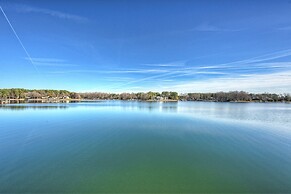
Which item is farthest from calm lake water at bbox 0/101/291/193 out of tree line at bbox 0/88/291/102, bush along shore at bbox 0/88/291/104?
tree line at bbox 0/88/291/102

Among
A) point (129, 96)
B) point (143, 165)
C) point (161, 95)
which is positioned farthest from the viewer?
point (129, 96)

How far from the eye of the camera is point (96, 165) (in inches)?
287

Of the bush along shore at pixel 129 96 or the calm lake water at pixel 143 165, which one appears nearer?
the calm lake water at pixel 143 165

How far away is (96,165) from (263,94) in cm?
15739

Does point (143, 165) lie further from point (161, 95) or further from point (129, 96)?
point (129, 96)

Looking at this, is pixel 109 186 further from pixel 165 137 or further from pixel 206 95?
pixel 206 95

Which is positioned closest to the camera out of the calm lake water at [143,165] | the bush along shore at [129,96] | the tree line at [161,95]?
the calm lake water at [143,165]

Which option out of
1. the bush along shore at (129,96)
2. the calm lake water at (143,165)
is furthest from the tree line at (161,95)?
the calm lake water at (143,165)

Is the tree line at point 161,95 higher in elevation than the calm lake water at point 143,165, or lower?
higher

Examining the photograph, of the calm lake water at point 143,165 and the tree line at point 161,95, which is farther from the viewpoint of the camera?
the tree line at point 161,95

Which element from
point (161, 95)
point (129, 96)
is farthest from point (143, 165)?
point (129, 96)

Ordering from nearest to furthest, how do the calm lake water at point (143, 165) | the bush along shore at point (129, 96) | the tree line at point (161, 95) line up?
the calm lake water at point (143, 165), the bush along shore at point (129, 96), the tree line at point (161, 95)

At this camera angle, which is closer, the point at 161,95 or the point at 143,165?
the point at 143,165

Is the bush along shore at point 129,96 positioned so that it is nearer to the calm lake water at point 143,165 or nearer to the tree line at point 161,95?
the tree line at point 161,95
